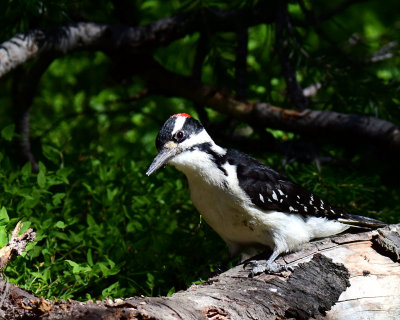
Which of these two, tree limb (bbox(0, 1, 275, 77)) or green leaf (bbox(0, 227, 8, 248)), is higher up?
tree limb (bbox(0, 1, 275, 77))

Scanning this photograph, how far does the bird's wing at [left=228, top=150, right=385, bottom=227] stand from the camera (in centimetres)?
354

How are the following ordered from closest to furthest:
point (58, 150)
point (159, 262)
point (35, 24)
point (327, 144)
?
1. point (159, 262)
2. point (58, 150)
3. point (35, 24)
4. point (327, 144)

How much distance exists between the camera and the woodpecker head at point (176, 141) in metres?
3.44

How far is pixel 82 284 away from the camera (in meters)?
3.29

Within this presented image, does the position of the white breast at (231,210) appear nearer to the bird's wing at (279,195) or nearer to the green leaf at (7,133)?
the bird's wing at (279,195)

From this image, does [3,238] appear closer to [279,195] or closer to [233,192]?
[233,192]

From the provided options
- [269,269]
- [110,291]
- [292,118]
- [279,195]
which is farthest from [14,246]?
[292,118]

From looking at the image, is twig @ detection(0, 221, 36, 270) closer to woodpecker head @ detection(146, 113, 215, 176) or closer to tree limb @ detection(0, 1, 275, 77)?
woodpecker head @ detection(146, 113, 215, 176)

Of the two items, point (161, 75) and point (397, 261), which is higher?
point (161, 75)

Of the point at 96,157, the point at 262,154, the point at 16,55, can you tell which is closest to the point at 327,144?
the point at 262,154

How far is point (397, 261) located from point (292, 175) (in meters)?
1.38

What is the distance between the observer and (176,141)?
347 centimetres

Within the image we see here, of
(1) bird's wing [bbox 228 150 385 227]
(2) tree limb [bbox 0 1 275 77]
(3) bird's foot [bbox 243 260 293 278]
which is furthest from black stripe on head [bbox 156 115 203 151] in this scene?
(2) tree limb [bbox 0 1 275 77]

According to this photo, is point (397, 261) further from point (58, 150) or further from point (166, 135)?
point (58, 150)
